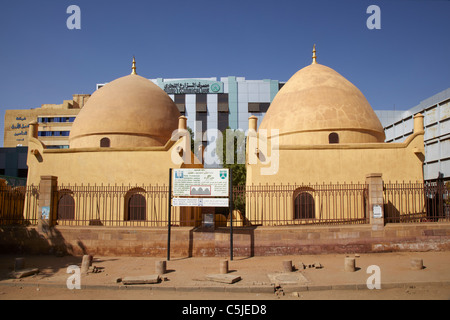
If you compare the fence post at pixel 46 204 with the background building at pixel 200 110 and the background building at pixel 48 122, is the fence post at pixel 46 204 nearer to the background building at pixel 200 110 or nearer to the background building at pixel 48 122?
the background building at pixel 200 110

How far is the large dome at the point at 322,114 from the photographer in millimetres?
14047

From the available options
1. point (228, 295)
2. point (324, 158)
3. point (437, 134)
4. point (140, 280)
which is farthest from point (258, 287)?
point (437, 134)

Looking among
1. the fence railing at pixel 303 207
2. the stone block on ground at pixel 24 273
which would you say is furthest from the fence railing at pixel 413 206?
the stone block on ground at pixel 24 273

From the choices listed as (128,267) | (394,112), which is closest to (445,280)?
(128,267)

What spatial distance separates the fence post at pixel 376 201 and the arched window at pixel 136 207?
25.7 feet

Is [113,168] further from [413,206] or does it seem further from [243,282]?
[413,206]

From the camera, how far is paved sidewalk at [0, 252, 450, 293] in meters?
7.06

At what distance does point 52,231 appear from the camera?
10.6 metres

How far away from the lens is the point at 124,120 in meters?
14.8

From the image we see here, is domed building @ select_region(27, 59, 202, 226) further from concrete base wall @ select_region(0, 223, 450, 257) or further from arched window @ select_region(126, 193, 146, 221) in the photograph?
concrete base wall @ select_region(0, 223, 450, 257)

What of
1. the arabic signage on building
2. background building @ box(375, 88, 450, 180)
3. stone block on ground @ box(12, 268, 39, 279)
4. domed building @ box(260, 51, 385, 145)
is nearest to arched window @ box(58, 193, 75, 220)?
stone block on ground @ box(12, 268, 39, 279)

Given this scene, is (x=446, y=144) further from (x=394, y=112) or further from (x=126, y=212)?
(x=126, y=212)

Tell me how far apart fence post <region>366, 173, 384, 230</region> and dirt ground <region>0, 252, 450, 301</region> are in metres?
1.19
